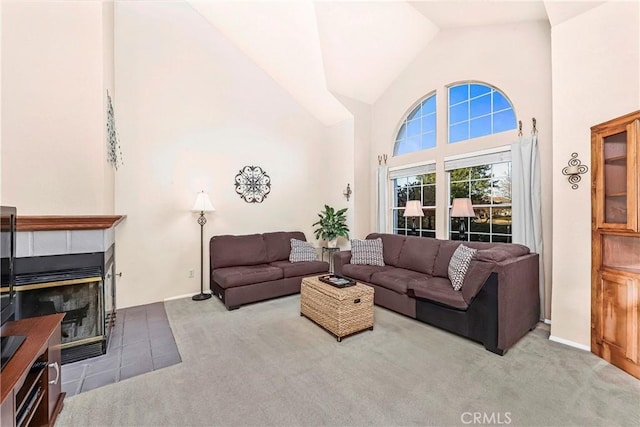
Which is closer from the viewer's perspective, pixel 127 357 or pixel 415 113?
pixel 127 357

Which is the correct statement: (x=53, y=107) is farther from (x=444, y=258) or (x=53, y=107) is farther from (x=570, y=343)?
(x=570, y=343)

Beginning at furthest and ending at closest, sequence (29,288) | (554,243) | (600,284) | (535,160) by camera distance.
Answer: (535,160) → (554,243) → (600,284) → (29,288)

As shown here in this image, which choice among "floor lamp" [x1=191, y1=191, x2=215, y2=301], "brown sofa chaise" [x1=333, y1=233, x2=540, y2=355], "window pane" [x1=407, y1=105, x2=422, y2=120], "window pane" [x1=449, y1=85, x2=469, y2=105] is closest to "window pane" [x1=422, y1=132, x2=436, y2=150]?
"window pane" [x1=407, y1=105, x2=422, y2=120]

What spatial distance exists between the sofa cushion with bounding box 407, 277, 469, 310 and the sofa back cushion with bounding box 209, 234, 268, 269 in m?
2.34

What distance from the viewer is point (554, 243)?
2.65 meters

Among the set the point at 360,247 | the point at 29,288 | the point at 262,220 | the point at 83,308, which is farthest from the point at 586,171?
the point at 29,288

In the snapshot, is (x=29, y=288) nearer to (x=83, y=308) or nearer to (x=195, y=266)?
(x=83, y=308)

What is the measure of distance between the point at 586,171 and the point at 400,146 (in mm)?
2728

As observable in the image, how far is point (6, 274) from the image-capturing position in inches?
59.3

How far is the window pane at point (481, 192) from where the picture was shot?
3701 millimetres

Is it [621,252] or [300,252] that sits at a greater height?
[621,252]

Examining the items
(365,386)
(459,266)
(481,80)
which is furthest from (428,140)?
(365,386)

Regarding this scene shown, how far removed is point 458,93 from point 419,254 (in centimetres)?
241

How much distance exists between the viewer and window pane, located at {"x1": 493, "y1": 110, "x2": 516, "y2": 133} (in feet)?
11.2
